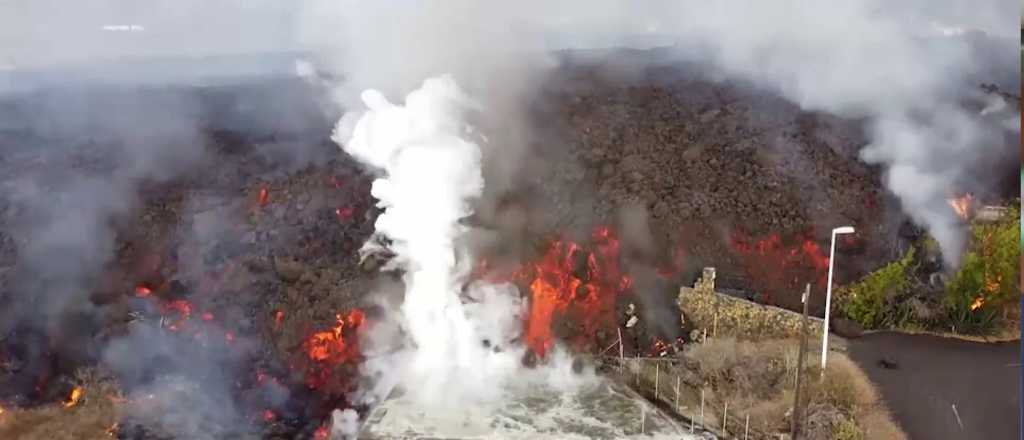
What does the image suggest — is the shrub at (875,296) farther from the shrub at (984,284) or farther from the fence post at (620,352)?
the fence post at (620,352)

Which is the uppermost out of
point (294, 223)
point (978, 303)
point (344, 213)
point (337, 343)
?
point (344, 213)

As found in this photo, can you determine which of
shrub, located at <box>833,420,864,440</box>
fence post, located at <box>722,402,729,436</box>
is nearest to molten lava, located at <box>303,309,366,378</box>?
fence post, located at <box>722,402,729,436</box>

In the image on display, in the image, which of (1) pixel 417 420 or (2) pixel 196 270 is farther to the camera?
(2) pixel 196 270

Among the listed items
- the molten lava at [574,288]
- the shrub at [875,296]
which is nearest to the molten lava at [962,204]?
the shrub at [875,296]

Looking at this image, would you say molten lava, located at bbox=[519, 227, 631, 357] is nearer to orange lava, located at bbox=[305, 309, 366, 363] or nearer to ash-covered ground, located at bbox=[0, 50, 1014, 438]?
ash-covered ground, located at bbox=[0, 50, 1014, 438]

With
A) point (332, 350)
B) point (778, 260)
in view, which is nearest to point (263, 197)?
point (332, 350)

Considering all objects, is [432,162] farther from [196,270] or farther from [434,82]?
[196,270]

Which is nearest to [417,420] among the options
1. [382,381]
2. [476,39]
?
[382,381]

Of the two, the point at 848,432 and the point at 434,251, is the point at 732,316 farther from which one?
the point at 434,251
